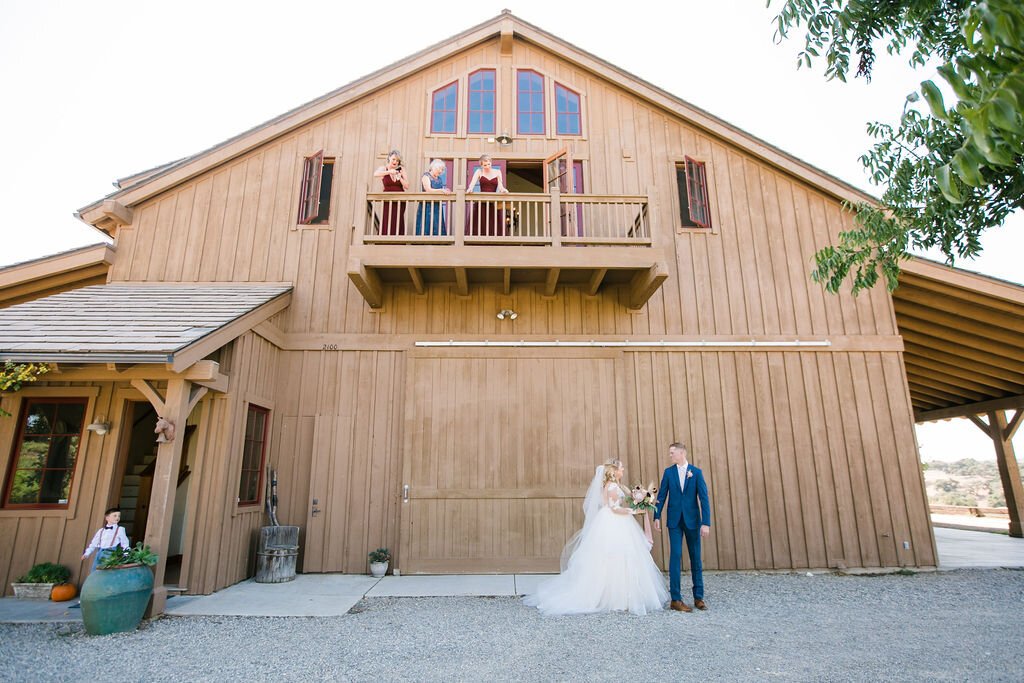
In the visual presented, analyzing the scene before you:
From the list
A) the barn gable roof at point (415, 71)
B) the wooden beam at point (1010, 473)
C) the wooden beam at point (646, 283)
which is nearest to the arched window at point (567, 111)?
the barn gable roof at point (415, 71)

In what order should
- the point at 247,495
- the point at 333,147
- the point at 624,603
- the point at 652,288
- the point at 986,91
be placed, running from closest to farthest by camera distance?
the point at 986,91
the point at 624,603
the point at 247,495
the point at 652,288
the point at 333,147

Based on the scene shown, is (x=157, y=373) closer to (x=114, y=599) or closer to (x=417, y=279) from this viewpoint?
(x=114, y=599)

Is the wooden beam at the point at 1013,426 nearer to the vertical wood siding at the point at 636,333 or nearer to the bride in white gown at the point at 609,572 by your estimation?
the vertical wood siding at the point at 636,333

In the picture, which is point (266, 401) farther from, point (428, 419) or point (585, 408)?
point (585, 408)

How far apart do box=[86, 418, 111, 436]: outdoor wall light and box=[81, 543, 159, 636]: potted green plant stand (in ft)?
7.13

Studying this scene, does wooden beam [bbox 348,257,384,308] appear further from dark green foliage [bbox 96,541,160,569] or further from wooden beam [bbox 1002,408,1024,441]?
wooden beam [bbox 1002,408,1024,441]

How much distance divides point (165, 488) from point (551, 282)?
18.0 ft

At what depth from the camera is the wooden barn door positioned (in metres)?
7.75

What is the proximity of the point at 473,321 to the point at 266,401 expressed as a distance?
3.23m

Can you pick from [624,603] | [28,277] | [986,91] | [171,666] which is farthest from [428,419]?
[986,91]

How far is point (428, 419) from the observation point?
26.8 ft

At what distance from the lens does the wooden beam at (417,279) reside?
782cm

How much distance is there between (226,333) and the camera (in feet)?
21.2

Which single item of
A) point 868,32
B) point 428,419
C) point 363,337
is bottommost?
point 428,419
